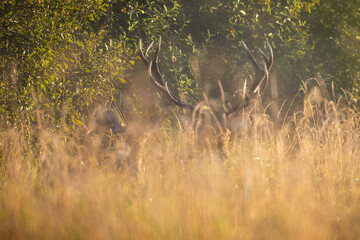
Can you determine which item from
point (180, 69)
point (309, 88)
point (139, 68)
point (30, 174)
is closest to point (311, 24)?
point (309, 88)

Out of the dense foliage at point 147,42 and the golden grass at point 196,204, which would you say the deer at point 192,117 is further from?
the golden grass at point 196,204

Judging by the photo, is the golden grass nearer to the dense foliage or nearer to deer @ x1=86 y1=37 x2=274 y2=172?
deer @ x1=86 y1=37 x2=274 y2=172

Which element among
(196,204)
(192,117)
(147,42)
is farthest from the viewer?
(147,42)

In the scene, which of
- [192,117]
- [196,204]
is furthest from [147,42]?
[196,204]

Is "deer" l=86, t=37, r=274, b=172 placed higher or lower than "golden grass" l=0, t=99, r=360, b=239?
lower

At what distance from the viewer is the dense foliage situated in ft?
17.2

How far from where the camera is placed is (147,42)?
738 cm

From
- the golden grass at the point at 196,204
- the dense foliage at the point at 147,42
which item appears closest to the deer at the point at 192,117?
the dense foliage at the point at 147,42

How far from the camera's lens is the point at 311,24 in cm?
868

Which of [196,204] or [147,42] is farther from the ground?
[196,204]

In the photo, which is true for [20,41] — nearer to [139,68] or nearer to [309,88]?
[139,68]

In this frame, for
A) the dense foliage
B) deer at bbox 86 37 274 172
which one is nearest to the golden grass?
deer at bbox 86 37 274 172

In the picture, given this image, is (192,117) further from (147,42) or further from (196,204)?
(196,204)

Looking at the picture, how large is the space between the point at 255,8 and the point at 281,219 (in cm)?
550
